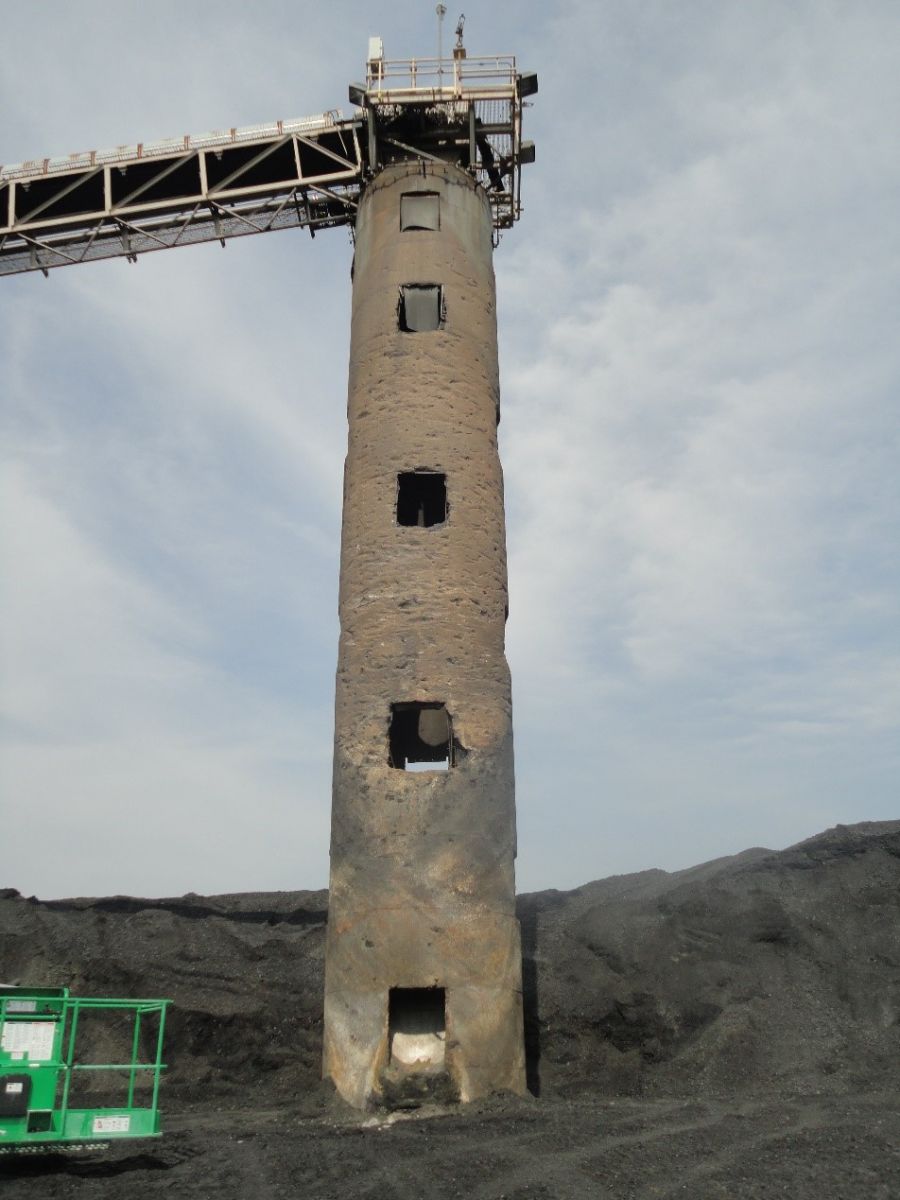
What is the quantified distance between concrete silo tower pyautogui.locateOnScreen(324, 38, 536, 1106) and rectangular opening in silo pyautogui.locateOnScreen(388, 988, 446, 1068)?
18 millimetres

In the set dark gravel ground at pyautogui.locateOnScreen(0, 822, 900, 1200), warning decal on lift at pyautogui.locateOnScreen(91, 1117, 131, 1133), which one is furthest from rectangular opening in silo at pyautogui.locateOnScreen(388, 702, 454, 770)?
warning decal on lift at pyautogui.locateOnScreen(91, 1117, 131, 1133)

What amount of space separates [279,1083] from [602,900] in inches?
362

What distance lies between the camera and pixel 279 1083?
1633 cm

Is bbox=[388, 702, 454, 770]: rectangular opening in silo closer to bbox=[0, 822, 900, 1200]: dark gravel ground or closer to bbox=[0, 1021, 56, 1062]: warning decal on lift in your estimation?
bbox=[0, 822, 900, 1200]: dark gravel ground

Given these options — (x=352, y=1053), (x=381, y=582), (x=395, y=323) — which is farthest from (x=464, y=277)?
(x=352, y=1053)

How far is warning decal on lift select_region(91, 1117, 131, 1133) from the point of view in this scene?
10.3m

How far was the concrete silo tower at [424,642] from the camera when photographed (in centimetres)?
1295

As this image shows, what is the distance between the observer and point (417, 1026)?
42.8ft

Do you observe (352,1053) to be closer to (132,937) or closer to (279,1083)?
(279,1083)

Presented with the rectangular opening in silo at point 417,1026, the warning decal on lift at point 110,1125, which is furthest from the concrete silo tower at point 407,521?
the warning decal on lift at point 110,1125

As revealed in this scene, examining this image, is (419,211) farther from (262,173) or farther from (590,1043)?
(590,1043)

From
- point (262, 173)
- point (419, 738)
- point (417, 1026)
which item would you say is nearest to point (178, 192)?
point (262, 173)

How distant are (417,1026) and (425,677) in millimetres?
4461

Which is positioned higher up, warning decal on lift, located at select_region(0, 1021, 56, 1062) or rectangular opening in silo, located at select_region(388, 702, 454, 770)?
rectangular opening in silo, located at select_region(388, 702, 454, 770)
